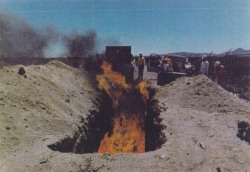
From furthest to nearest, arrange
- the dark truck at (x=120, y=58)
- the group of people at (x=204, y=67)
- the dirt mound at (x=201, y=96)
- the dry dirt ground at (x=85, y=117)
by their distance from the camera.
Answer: the dark truck at (x=120, y=58) → the group of people at (x=204, y=67) → the dirt mound at (x=201, y=96) → the dry dirt ground at (x=85, y=117)

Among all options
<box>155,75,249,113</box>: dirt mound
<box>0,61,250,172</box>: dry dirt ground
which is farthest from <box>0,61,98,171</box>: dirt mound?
<box>155,75,249,113</box>: dirt mound

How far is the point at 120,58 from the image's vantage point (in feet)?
93.1

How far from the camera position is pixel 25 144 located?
422 inches

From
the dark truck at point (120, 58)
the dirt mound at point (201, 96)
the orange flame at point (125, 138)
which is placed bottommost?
the orange flame at point (125, 138)

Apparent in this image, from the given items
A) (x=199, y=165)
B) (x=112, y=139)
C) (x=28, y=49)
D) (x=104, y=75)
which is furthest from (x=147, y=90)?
(x=28, y=49)

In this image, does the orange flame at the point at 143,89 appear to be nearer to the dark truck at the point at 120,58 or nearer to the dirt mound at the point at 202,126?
the dirt mound at the point at 202,126

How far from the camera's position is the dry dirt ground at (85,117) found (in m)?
9.64

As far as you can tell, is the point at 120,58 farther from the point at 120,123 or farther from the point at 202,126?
the point at 202,126

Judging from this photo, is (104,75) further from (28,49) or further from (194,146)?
(28,49)

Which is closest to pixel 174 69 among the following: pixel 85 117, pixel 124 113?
pixel 124 113

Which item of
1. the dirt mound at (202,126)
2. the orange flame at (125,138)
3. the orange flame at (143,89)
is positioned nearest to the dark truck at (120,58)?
the orange flame at (143,89)

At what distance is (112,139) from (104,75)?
24.1 ft

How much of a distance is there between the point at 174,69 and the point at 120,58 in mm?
5582

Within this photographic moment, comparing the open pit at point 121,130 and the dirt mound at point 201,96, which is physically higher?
the dirt mound at point 201,96
